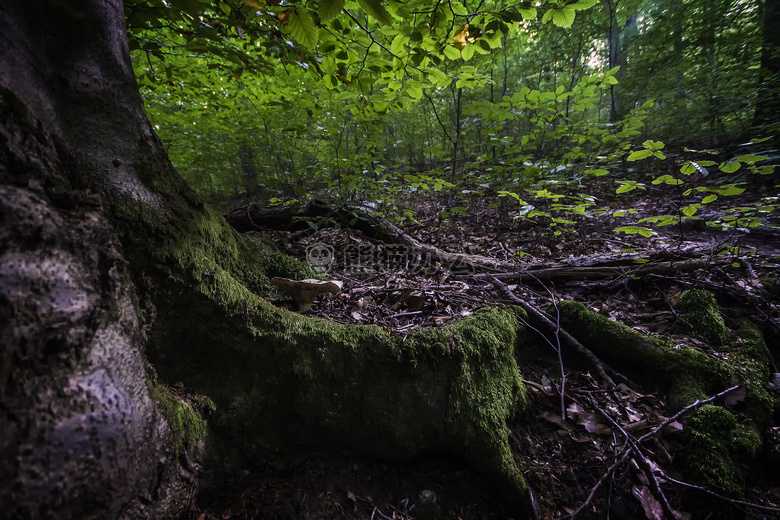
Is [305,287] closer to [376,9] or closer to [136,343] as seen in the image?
[136,343]

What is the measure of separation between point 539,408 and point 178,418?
2423 millimetres

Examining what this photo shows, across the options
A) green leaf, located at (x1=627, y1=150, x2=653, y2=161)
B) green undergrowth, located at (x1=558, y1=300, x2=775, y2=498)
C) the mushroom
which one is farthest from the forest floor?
green leaf, located at (x1=627, y1=150, x2=653, y2=161)

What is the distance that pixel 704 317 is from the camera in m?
2.75

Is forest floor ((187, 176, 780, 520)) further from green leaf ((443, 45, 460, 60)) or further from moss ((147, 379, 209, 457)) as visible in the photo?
green leaf ((443, 45, 460, 60))

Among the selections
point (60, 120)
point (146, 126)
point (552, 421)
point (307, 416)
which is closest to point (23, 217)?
point (60, 120)

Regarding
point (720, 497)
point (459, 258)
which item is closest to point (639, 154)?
point (459, 258)

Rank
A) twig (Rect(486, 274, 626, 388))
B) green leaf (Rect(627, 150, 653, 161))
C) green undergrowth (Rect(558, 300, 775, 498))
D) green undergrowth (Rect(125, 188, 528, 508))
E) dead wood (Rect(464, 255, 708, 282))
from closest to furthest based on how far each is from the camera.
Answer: green undergrowth (Rect(125, 188, 528, 508)) < green undergrowth (Rect(558, 300, 775, 498)) < twig (Rect(486, 274, 626, 388)) < green leaf (Rect(627, 150, 653, 161)) < dead wood (Rect(464, 255, 708, 282))

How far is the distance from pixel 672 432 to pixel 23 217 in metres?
3.51

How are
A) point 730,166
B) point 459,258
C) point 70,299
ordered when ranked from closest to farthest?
point 70,299 < point 730,166 < point 459,258

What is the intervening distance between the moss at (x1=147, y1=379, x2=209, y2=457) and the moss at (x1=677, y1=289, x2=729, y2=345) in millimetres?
4176

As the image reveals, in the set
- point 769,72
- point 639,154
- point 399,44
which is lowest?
point 639,154

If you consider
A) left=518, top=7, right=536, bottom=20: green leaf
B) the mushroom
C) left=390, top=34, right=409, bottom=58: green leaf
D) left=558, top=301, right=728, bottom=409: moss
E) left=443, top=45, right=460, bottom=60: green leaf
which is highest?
left=390, top=34, right=409, bottom=58: green leaf

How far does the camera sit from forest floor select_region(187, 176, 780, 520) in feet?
5.46

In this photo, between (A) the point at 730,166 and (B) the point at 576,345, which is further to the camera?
(A) the point at 730,166
